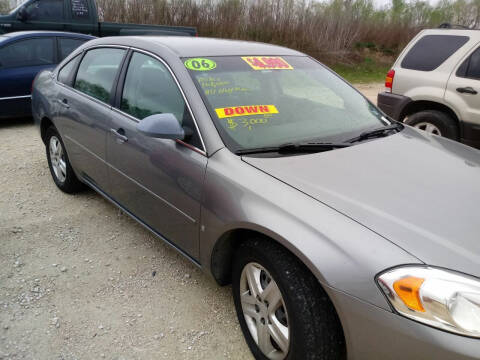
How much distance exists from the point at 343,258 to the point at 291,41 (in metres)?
16.1

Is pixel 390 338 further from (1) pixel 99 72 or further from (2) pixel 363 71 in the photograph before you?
(2) pixel 363 71

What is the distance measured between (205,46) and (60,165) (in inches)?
86.1

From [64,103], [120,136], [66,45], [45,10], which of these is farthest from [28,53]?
[120,136]

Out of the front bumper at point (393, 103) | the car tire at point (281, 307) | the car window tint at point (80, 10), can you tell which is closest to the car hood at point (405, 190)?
the car tire at point (281, 307)

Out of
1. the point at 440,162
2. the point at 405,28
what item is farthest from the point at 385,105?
the point at 405,28

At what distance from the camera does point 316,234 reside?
1823 millimetres

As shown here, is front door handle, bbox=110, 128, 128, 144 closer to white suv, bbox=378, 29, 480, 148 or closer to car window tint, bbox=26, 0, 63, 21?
white suv, bbox=378, 29, 480, 148

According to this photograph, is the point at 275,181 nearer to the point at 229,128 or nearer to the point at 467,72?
the point at 229,128

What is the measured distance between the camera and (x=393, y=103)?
5770 millimetres

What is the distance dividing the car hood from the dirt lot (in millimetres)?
992

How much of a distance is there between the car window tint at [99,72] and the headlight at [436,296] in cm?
254

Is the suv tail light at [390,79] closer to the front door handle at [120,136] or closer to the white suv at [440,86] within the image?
the white suv at [440,86]

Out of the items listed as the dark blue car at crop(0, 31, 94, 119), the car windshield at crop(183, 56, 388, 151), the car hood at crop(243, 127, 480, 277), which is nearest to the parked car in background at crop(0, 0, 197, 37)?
the dark blue car at crop(0, 31, 94, 119)

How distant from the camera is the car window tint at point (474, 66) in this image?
505 cm
